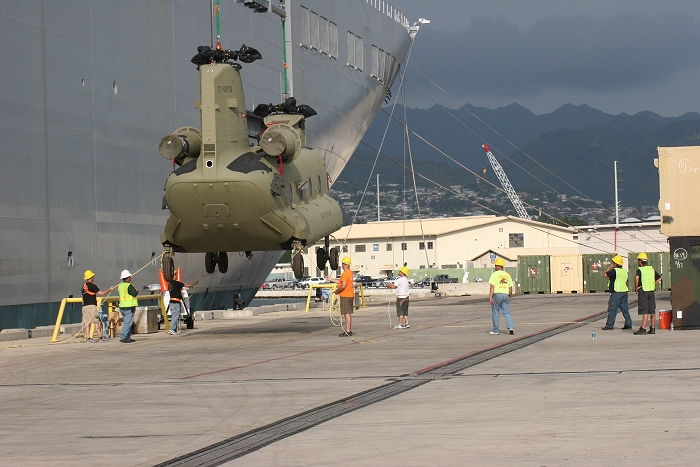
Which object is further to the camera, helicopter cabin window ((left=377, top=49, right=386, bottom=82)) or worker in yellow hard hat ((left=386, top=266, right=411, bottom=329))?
helicopter cabin window ((left=377, top=49, right=386, bottom=82))

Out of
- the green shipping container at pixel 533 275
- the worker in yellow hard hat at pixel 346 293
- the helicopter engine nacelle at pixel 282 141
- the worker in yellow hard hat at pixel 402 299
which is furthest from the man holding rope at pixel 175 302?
the green shipping container at pixel 533 275

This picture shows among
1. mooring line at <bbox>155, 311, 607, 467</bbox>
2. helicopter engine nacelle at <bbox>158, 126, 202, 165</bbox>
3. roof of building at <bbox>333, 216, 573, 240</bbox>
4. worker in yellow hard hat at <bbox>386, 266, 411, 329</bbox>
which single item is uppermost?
roof of building at <bbox>333, 216, 573, 240</bbox>

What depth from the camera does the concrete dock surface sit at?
28.2ft

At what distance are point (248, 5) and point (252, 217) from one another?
17.9 meters

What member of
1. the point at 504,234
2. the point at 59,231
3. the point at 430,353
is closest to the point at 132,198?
the point at 59,231

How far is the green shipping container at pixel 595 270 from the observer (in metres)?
63.4

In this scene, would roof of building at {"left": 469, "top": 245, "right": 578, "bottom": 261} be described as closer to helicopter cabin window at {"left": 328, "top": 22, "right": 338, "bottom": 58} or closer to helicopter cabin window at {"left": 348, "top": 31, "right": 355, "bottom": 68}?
helicopter cabin window at {"left": 348, "top": 31, "right": 355, "bottom": 68}

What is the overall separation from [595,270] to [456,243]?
46878 mm

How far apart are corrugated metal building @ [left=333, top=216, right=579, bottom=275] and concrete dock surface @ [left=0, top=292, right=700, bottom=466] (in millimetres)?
82803

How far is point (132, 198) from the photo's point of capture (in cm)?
3069

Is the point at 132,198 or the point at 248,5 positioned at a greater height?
the point at 248,5

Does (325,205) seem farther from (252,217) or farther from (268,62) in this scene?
(268,62)

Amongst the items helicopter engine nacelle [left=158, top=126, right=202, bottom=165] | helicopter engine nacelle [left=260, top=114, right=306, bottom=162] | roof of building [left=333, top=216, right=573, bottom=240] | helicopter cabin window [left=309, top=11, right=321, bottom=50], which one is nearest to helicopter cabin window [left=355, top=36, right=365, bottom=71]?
helicopter cabin window [left=309, top=11, right=321, bottom=50]

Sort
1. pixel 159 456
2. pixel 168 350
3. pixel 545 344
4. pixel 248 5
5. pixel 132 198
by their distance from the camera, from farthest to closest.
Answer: pixel 248 5 → pixel 132 198 → pixel 168 350 → pixel 545 344 → pixel 159 456
